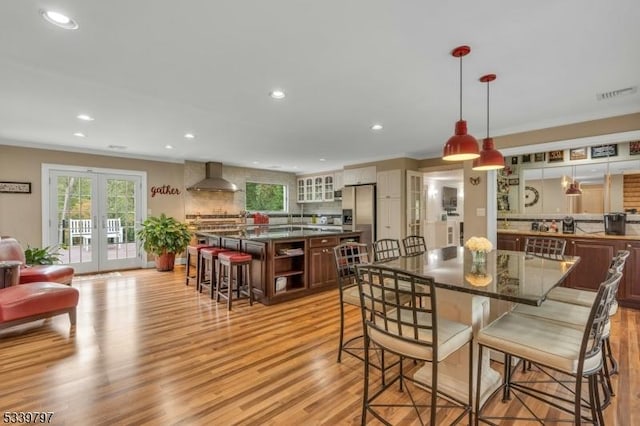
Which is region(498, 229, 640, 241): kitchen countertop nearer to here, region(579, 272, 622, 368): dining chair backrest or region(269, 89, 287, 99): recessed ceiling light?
region(579, 272, 622, 368): dining chair backrest

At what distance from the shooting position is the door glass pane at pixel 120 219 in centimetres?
633

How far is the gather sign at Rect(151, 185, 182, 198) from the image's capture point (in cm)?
682

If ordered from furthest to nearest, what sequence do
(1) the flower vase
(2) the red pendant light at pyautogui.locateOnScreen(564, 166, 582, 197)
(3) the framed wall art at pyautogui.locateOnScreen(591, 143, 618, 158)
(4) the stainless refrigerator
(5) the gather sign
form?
1. (4) the stainless refrigerator
2. (5) the gather sign
3. (2) the red pendant light at pyautogui.locateOnScreen(564, 166, 582, 197)
4. (3) the framed wall art at pyautogui.locateOnScreen(591, 143, 618, 158)
5. (1) the flower vase

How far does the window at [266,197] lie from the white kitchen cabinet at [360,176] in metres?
2.49

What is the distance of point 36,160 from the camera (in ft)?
18.2

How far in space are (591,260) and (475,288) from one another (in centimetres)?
378

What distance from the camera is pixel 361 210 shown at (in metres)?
7.14

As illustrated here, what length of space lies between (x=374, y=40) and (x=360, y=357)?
2.49 m

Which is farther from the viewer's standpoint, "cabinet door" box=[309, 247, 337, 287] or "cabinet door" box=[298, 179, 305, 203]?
"cabinet door" box=[298, 179, 305, 203]

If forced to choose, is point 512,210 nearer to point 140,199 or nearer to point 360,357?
point 360,357

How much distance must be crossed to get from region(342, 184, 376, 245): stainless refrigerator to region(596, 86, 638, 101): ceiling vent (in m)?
4.17

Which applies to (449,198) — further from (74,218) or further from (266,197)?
(74,218)

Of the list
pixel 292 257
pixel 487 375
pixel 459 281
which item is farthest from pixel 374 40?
pixel 292 257

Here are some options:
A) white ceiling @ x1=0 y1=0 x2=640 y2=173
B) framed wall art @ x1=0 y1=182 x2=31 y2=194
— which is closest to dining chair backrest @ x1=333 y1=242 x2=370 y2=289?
white ceiling @ x1=0 y1=0 x2=640 y2=173
